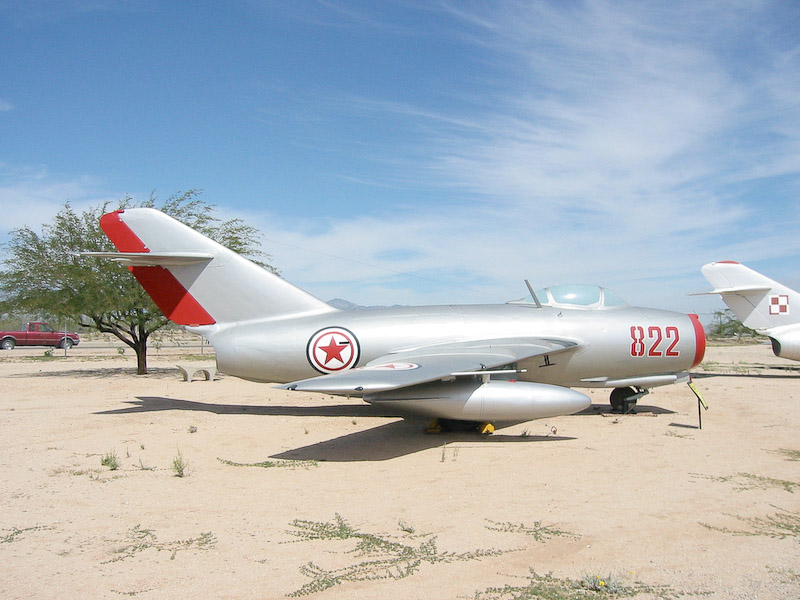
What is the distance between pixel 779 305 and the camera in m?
18.1

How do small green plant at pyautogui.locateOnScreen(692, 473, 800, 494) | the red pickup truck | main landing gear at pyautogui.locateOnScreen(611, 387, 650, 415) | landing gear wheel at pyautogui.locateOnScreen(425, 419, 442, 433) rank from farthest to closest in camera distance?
the red pickup truck < main landing gear at pyautogui.locateOnScreen(611, 387, 650, 415) < landing gear wheel at pyautogui.locateOnScreen(425, 419, 442, 433) < small green plant at pyautogui.locateOnScreen(692, 473, 800, 494)

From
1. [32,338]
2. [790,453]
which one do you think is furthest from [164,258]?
[32,338]

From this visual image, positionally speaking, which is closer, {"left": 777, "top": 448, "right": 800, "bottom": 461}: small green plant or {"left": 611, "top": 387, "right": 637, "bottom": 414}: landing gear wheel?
{"left": 777, "top": 448, "right": 800, "bottom": 461}: small green plant

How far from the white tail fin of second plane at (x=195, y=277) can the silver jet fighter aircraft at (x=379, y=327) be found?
0.02m

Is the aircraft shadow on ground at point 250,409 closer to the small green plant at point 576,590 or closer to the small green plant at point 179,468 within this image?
the small green plant at point 179,468

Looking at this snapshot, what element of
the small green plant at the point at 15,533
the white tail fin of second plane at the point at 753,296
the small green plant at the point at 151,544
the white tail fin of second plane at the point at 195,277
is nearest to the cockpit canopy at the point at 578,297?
the white tail fin of second plane at the point at 195,277

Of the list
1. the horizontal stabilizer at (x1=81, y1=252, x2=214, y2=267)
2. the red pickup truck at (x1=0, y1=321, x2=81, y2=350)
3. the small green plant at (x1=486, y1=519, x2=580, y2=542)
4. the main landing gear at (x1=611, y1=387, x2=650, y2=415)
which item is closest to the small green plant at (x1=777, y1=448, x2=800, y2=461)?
the main landing gear at (x1=611, y1=387, x2=650, y2=415)

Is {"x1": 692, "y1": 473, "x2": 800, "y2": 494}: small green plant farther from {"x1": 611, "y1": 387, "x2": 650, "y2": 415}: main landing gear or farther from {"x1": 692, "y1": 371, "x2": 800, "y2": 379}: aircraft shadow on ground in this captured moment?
{"x1": 692, "y1": 371, "x2": 800, "y2": 379}: aircraft shadow on ground

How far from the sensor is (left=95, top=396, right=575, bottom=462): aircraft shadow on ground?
26.7 ft

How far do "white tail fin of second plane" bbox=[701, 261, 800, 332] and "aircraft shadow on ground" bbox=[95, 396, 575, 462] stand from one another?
12754mm

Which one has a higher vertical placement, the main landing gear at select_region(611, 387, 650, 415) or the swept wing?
the swept wing

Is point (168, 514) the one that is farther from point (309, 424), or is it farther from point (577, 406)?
point (577, 406)

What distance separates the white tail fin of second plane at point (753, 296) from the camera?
59.2 feet

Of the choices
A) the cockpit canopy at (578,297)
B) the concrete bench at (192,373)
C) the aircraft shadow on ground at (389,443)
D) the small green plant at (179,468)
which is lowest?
the aircraft shadow on ground at (389,443)
